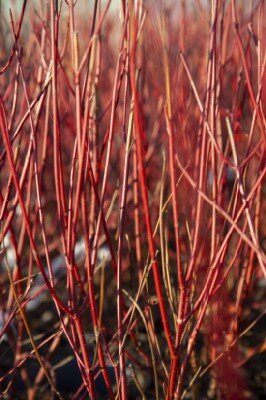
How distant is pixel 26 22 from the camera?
350cm

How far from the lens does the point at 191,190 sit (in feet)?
5.63

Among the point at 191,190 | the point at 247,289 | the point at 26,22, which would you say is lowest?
the point at 247,289

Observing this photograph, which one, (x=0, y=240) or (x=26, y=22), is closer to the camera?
(x=0, y=240)

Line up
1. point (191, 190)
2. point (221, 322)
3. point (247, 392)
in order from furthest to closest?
point (247, 392) < point (191, 190) < point (221, 322)

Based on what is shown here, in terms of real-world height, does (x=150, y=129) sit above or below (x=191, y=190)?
below

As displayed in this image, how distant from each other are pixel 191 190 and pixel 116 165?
33.3 inches

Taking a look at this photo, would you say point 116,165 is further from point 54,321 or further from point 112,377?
point 112,377

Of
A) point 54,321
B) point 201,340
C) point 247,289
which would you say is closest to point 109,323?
point 54,321

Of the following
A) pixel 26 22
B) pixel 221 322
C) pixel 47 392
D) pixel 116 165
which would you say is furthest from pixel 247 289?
pixel 26 22

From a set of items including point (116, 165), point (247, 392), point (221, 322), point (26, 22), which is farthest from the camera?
point (26, 22)

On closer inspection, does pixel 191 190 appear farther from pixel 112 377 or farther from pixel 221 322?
pixel 112 377

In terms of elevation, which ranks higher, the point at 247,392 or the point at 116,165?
the point at 116,165

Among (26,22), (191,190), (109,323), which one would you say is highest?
(26,22)

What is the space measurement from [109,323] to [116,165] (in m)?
0.69
